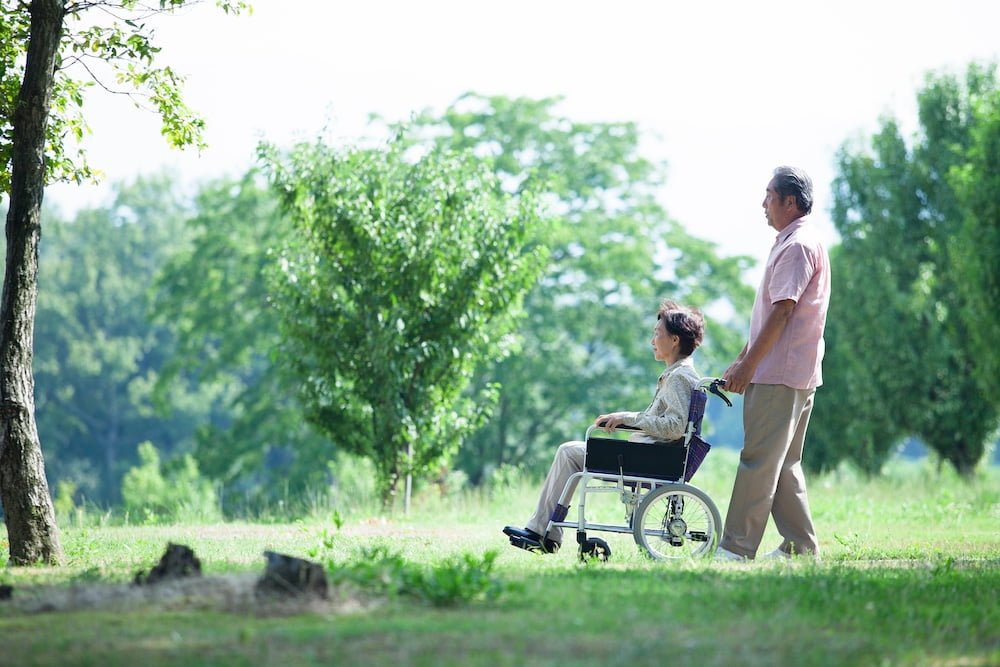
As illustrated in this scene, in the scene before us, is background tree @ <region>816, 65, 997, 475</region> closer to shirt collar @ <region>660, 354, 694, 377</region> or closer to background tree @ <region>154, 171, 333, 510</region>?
background tree @ <region>154, 171, 333, 510</region>

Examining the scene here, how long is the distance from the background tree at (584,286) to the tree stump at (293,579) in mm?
22356

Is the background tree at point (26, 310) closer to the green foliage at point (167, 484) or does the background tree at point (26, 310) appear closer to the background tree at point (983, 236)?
the background tree at point (983, 236)

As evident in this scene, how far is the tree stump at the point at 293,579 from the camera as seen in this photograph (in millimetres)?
4742

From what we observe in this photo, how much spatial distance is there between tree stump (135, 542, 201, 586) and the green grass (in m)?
0.16

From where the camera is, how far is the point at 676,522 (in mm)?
6840

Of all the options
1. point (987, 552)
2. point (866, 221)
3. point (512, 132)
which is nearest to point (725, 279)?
point (866, 221)

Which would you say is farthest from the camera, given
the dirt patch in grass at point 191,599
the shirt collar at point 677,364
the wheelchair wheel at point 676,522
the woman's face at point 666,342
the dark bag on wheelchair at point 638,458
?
the woman's face at point 666,342

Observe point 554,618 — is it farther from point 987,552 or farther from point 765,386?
point 987,552

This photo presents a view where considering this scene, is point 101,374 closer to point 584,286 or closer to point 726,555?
point 584,286

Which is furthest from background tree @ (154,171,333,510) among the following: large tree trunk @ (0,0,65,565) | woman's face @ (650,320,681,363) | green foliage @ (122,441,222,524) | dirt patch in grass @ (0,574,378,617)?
dirt patch in grass @ (0,574,378,617)

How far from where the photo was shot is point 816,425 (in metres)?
26.2

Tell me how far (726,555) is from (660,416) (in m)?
0.94

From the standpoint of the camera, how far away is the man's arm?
676 cm

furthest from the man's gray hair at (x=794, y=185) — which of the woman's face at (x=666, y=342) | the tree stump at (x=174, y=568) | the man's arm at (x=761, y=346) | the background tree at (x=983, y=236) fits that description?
the background tree at (x=983, y=236)
